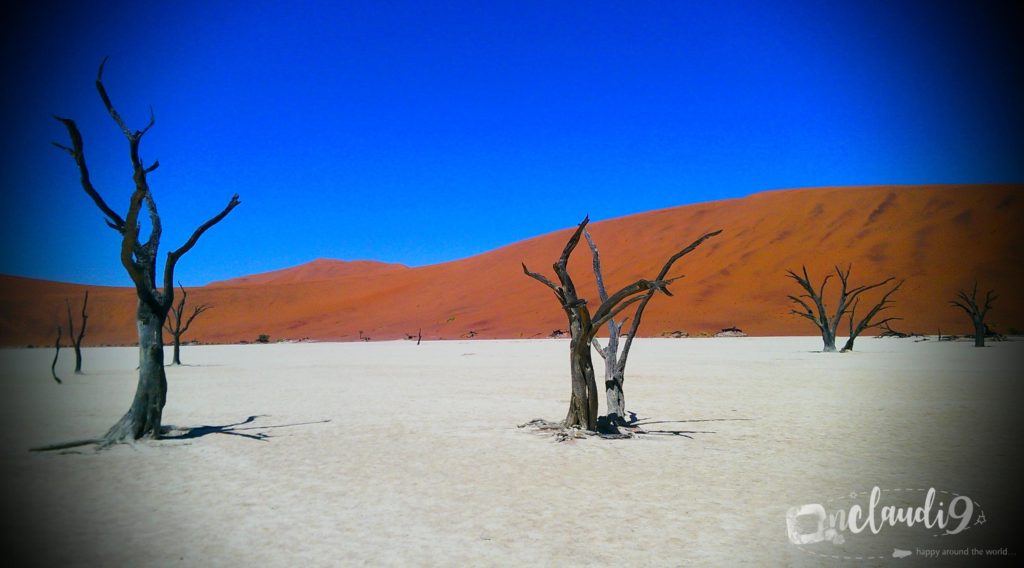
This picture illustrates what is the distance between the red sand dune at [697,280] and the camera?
4525cm

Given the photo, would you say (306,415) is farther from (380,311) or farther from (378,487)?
(380,311)

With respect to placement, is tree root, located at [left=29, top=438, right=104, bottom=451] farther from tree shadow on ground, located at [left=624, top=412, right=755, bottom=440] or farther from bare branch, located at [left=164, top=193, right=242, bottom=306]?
tree shadow on ground, located at [left=624, top=412, right=755, bottom=440]

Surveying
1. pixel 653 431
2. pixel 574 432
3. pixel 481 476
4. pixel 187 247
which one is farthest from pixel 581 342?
pixel 187 247

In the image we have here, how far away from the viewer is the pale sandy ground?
15.3ft

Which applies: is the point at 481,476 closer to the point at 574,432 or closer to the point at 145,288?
the point at 574,432

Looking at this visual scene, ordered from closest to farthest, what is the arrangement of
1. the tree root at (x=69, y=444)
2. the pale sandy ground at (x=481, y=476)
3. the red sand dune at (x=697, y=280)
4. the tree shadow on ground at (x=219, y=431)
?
the pale sandy ground at (x=481, y=476), the tree root at (x=69, y=444), the tree shadow on ground at (x=219, y=431), the red sand dune at (x=697, y=280)

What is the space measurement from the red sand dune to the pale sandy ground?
34292 mm

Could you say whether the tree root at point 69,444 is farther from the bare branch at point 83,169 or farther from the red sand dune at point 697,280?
the red sand dune at point 697,280

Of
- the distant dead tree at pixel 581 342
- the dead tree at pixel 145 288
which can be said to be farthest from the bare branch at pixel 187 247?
the distant dead tree at pixel 581 342

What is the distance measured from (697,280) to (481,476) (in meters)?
51.0

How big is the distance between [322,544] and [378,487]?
1669mm

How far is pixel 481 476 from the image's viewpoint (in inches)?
269

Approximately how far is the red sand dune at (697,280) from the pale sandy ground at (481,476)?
34292 millimetres

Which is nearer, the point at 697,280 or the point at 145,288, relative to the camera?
the point at 145,288
